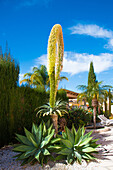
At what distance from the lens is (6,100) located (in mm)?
5383

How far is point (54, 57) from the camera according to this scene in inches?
209

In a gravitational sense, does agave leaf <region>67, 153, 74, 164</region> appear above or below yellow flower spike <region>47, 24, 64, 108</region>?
below

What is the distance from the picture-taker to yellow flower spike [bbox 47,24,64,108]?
17.4ft

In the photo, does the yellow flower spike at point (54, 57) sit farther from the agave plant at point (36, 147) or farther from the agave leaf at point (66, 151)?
the agave leaf at point (66, 151)

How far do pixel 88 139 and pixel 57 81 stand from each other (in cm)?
234

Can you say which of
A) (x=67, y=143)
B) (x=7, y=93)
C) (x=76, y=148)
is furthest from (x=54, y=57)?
(x=76, y=148)

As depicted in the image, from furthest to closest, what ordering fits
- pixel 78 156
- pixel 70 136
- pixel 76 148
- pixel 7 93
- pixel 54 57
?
pixel 7 93, pixel 54 57, pixel 70 136, pixel 76 148, pixel 78 156

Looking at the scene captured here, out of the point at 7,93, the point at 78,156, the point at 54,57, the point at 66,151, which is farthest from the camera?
the point at 7,93

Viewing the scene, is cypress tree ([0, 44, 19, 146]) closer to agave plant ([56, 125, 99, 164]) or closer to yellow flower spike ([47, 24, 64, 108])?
yellow flower spike ([47, 24, 64, 108])

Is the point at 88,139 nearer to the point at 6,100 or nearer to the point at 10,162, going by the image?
the point at 10,162

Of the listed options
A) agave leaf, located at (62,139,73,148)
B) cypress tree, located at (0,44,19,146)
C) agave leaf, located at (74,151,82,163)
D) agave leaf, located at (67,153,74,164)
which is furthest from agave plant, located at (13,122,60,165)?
cypress tree, located at (0,44,19,146)

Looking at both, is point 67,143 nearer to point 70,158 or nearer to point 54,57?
point 70,158

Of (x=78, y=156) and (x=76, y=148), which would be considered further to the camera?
(x=76, y=148)

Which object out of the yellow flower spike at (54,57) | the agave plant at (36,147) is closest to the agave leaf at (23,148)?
the agave plant at (36,147)
